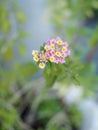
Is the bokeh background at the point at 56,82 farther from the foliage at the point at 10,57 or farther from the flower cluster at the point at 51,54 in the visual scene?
the flower cluster at the point at 51,54

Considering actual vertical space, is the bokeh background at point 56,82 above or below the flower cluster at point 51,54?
above

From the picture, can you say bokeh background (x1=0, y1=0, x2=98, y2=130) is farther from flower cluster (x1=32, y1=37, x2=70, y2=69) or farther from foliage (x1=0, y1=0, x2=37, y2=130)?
flower cluster (x1=32, y1=37, x2=70, y2=69)

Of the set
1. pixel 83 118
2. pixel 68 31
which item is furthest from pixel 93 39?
pixel 83 118

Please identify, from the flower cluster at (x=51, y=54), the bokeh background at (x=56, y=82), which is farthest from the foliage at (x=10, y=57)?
the flower cluster at (x=51, y=54)

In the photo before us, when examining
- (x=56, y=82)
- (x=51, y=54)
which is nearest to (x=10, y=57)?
(x=56, y=82)

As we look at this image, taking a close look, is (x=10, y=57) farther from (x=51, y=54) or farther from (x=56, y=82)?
(x=51, y=54)

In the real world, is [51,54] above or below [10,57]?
below

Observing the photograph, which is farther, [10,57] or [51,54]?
[10,57]

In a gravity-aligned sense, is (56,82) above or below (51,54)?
above

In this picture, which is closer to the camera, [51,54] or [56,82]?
[51,54]
